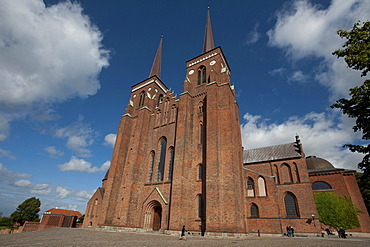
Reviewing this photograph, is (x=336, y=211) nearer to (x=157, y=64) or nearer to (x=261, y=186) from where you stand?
(x=261, y=186)

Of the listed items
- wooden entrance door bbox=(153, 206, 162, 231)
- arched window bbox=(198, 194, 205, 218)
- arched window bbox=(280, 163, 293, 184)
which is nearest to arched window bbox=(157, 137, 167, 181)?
wooden entrance door bbox=(153, 206, 162, 231)

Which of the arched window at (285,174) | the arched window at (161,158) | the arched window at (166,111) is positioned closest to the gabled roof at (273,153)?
the arched window at (285,174)

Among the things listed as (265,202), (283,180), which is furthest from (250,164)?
(265,202)

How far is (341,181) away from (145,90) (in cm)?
3209

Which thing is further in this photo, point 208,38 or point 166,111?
point 208,38

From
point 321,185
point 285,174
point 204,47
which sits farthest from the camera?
point 204,47

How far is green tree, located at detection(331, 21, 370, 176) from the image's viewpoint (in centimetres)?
859

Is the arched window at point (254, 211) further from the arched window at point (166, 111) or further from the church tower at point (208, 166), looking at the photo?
the arched window at point (166, 111)

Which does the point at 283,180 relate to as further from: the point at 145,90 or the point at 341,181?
the point at 145,90

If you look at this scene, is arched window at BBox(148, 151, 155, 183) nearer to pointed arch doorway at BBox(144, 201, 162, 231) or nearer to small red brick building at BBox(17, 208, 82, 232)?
pointed arch doorway at BBox(144, 201, 162, 231)

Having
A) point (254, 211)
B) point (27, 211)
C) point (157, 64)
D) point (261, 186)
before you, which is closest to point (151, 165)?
point (254, 211)

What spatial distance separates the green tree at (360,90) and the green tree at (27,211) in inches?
2427

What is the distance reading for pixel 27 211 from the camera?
46.1m

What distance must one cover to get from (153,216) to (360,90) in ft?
63.4
